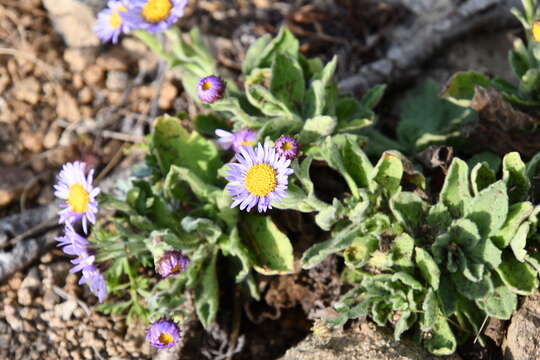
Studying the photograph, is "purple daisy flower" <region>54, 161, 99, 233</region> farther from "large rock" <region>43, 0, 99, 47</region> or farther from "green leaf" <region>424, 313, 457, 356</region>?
"green leaf" <region>424, 313, 457, 356</region>

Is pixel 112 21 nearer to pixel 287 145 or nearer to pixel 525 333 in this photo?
pixel 287 145

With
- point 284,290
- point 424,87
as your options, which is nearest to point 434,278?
point 284,290

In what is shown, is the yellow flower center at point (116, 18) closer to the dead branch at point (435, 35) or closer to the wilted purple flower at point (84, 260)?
the wilted purple flower at point (84, 260)

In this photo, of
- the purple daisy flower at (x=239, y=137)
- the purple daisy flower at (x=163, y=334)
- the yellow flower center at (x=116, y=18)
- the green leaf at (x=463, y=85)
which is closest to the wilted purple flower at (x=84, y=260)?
the purple daisy flower at (x=163, y=334)

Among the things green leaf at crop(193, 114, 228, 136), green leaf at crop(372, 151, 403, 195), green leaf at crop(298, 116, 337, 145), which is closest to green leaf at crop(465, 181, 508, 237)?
green leaf at crop(372, 151, 403, 195)

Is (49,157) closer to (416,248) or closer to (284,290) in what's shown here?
(284,290)

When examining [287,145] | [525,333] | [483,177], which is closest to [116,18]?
[287,145]

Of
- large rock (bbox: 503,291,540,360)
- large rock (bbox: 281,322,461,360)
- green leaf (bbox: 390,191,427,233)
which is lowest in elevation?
large rock (bbox: 281,322,461,360)
